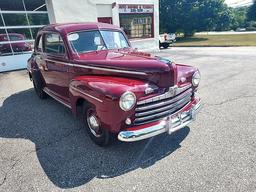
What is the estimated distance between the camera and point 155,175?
9.46ft

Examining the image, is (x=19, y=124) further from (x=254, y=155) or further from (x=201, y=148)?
(x=254, y=155)

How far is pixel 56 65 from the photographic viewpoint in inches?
183

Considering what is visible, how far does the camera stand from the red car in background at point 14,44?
10.8 metres

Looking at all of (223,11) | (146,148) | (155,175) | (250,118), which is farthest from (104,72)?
(223,11)

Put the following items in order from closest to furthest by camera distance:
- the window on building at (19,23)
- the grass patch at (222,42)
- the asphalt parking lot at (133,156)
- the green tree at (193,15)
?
the asphalt parking lot at (133,156) → the window on building at (19,23) → the grass patch at (222,42) → the green tree at (193,15)

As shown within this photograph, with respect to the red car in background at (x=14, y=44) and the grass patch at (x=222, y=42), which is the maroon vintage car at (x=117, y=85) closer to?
the red car in background at (x=14, y=44)

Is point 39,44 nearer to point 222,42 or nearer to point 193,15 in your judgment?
point 222,42

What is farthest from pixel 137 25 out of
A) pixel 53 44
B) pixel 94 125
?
pixel 94 125

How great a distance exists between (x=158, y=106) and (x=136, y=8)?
47.1ft

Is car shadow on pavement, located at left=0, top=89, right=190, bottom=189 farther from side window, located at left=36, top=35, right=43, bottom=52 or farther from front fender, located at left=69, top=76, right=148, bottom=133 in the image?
side window, located at left=36, top=35, right=43, bottom=52

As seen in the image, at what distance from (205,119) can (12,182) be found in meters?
3.55

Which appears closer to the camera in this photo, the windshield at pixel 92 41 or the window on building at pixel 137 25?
the windshield at pixel 92 41

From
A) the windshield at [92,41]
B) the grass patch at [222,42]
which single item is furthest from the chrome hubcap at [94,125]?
the grass patch at [222,42]

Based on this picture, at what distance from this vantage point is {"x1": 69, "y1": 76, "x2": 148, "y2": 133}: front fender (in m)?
2.90
